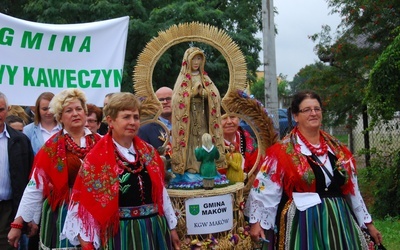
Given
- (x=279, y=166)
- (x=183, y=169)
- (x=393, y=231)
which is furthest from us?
(x=393, y=231)

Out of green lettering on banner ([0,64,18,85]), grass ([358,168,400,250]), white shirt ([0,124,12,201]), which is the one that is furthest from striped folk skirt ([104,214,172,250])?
grass ([358,168,400,250])

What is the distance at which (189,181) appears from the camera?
468 cm

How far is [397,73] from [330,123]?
4156 millimetres

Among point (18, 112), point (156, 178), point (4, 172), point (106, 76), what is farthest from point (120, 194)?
point (18, 112)

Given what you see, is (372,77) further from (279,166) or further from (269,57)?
(279,166)

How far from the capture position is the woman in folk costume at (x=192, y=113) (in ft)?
15.6

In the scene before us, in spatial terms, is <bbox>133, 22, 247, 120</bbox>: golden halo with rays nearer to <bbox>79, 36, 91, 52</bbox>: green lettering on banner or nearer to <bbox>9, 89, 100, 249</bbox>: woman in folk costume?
<bbox>9, 89, 100, 249</bbox>: woman in folk costume

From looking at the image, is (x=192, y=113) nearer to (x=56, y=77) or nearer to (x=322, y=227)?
(x=322, y=227)

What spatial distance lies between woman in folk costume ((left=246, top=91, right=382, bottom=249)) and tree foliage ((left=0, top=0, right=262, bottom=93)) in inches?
327

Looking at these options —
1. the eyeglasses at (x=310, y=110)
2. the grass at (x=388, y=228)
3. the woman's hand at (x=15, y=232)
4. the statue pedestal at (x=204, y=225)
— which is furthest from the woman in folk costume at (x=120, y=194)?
the grass at (x=388, y=228)

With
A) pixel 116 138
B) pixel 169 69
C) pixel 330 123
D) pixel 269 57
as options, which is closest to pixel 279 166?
pixel 116 138

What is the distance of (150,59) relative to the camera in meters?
4.87

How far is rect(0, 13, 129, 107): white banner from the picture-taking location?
20.5 feet

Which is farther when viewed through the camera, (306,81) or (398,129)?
(306,81)
